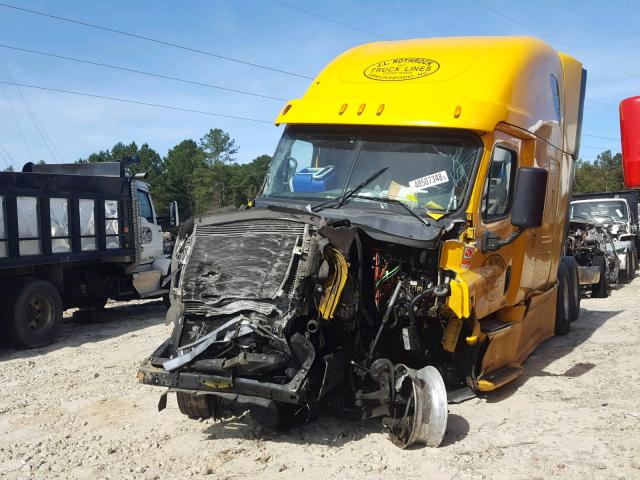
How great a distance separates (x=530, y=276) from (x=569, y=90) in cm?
285

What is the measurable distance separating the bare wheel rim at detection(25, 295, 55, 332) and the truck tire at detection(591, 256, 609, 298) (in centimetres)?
1061

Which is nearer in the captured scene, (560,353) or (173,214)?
(560,353)

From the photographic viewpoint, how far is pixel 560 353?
832 cm

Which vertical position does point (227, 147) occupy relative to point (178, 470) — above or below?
above

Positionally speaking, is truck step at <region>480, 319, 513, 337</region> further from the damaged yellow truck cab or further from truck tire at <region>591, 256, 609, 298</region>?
truck tire at <region>591, 256, 609, 298</region>

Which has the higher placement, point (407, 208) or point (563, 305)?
point (407, 208)

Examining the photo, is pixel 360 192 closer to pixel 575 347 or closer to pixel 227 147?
pixel 575 347

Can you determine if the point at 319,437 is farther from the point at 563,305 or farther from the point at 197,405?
the point at 563,305

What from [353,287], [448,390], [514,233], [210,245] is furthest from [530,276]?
[210,245]

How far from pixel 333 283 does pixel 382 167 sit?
156 cm

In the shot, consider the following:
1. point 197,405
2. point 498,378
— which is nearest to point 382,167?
point 498,378

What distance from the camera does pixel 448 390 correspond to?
5.99m

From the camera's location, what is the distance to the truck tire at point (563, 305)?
9297mm

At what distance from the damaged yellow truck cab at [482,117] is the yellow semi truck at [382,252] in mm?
21
